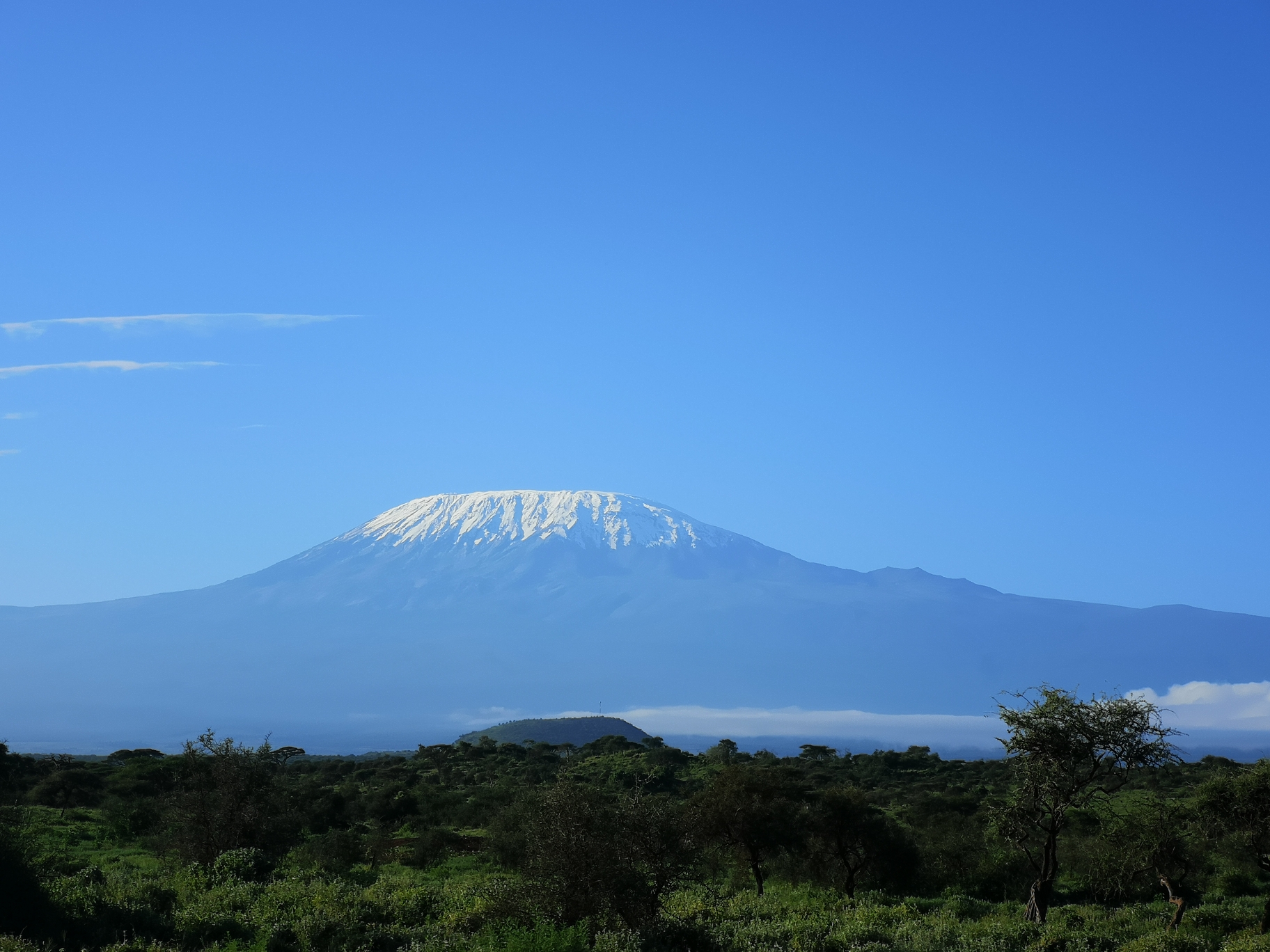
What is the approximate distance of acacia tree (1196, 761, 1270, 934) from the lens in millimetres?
23828

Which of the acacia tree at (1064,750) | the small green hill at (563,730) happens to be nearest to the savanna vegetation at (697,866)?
the acacia tree at (1064,750)

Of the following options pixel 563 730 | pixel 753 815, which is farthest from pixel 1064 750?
pixel 563 730

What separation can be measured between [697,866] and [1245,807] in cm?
1189

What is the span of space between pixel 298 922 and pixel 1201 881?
2751cm

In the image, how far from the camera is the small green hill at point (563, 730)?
168 meters

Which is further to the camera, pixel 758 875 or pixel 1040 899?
pixel 758 875

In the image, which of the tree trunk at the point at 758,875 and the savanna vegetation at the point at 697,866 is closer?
the savanna vegetation at the point at 697,866

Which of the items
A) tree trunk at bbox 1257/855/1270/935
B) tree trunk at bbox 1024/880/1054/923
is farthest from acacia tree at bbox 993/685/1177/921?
tree trunk at bbox 1257/855/1270/935

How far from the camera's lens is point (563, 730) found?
17625cm

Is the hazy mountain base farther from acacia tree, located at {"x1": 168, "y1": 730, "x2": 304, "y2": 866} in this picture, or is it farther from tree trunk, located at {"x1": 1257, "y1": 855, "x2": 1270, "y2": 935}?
tree trunk, located at {"x1": 1257, "y1": 855, "x2": 1270, "y2": 935}

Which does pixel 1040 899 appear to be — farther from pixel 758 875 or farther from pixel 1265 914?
pixel 758 875

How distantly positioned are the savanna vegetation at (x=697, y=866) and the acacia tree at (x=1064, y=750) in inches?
1.8

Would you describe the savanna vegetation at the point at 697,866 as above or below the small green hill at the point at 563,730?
above

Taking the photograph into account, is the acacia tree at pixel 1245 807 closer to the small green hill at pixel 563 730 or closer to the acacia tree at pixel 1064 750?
the acacia tree at pixel 1064 750
